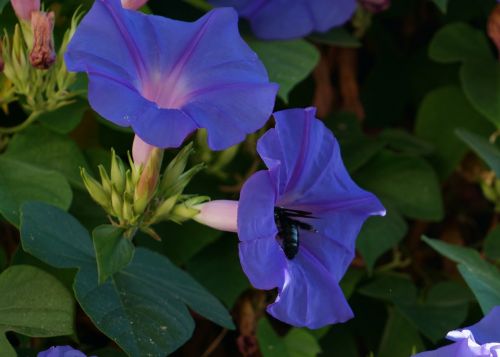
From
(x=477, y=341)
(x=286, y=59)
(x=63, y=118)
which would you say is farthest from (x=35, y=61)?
(x=477, y=341)

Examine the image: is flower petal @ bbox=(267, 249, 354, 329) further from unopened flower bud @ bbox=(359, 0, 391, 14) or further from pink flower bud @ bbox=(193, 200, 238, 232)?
unopened flower bud @ bbox=(359, 0, 391, 14)

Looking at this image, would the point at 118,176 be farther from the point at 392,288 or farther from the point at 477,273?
the point at 392,288

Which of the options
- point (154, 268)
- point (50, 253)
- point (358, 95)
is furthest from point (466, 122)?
point (50, 253)

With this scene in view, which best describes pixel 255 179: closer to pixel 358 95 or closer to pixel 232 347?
pixel 232 347

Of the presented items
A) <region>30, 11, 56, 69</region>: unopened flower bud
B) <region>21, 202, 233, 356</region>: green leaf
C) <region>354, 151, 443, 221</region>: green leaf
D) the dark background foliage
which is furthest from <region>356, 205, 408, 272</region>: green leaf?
<region>30, 11, 56, 69</region>: unopened flower bud

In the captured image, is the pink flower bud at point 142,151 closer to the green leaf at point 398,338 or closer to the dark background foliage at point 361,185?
the dark background foliage at point 361,185

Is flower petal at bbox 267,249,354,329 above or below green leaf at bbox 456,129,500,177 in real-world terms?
above
